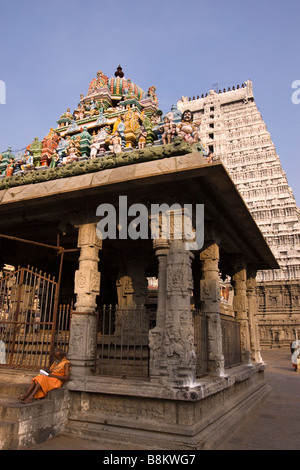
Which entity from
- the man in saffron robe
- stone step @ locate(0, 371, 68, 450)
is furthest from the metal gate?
stone step @ locate(0, 371, 68, 450)

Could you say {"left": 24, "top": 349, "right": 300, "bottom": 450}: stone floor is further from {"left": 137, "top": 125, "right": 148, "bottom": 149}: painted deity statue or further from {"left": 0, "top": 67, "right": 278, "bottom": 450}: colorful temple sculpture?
{"left": 137, "top": 125, "right": 148, "bottom": 149}: painted deity statue

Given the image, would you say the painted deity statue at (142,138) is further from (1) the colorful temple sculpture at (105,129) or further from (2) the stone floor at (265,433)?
(2) the stone floor at (265,433)

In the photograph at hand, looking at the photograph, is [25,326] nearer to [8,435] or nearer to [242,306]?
[8,435]

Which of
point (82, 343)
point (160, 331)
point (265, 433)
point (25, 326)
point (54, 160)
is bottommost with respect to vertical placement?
point (265, 433)

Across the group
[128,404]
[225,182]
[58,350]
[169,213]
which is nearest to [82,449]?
[128,404]

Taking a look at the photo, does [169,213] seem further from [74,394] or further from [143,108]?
[143,108]

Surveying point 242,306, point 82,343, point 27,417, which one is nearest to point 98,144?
point 82,343

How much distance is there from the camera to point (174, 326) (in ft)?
18.7

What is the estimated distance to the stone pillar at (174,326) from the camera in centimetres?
555

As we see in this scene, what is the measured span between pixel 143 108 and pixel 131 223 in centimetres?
460

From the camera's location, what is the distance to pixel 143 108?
10.4 m

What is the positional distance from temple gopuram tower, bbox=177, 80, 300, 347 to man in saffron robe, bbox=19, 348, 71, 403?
3292 centimetres

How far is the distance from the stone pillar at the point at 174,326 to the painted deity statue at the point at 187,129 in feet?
7.10

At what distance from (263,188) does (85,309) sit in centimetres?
4212
